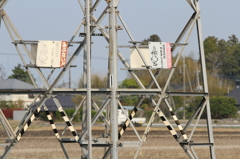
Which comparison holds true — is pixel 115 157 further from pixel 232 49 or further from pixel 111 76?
pixel 232 49

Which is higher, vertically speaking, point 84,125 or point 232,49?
point 232,49

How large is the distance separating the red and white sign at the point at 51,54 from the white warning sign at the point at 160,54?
2.46m

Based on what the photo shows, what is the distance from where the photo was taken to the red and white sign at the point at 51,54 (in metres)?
16.8

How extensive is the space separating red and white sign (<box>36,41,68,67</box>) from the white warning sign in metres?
2.46

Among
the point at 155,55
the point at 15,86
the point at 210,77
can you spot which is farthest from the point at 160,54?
the point at 210,77

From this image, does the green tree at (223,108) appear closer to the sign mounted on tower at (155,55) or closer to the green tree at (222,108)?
the green tree at (222,108)

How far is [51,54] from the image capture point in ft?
55.5

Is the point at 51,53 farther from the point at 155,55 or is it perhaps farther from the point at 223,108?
the point at 223,108

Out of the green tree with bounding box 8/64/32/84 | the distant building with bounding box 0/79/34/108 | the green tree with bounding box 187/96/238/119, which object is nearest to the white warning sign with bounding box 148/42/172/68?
the green tree with bounding box 187/96/238/119

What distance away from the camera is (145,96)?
18016mm

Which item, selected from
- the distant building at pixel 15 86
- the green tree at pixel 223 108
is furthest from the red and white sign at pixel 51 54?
the distant building at pixel 15 86

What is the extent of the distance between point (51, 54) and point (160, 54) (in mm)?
3088

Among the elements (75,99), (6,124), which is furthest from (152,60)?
(75,99)

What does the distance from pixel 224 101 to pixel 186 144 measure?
69.9 m
